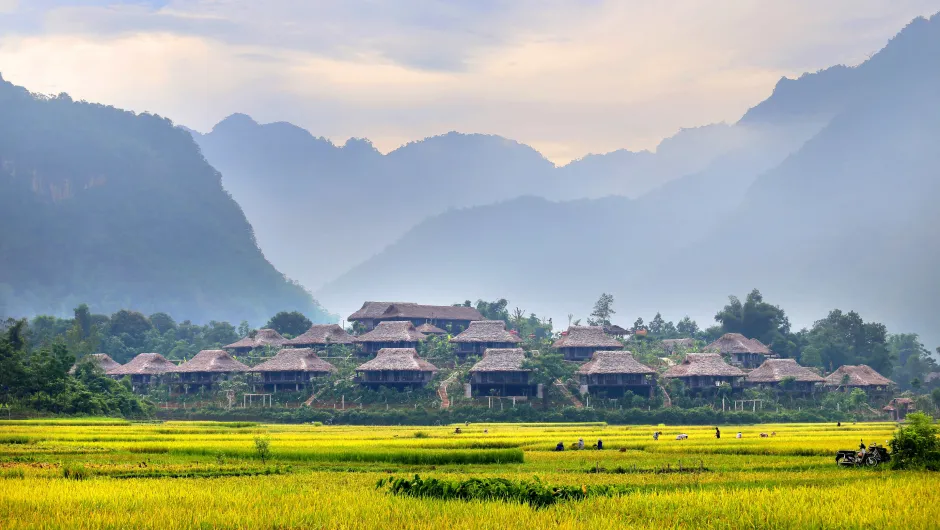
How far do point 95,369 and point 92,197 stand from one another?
145150mm

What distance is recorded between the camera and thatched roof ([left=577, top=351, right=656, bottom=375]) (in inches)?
2435

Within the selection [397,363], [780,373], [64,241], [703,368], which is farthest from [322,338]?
[64,241]

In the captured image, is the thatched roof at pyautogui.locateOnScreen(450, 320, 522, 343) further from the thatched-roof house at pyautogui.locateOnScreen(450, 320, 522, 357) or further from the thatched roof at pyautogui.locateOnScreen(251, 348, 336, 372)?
the thatched roof at pyautogui.locateOnScreen(251, 348, 336, 372)

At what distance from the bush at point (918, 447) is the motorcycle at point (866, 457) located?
100 cm

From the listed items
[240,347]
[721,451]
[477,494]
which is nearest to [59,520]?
[477,494]

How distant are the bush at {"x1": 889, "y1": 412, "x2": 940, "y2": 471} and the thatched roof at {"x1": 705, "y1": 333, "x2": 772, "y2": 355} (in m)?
51.2

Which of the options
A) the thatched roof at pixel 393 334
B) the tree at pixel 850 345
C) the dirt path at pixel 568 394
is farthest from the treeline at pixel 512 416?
the tree at pixel 850 345

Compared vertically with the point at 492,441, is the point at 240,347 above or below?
above

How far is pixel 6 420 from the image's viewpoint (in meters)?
45.0

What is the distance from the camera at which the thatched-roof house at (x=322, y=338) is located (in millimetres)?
74875

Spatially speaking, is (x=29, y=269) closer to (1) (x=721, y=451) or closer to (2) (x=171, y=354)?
(2) (x=171, y=354)

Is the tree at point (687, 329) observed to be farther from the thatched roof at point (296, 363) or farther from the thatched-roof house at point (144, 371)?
the thatched-roof house at point (144, 371)

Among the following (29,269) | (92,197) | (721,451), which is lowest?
(721,451)

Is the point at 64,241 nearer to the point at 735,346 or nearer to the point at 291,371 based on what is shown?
the point at 291,371
